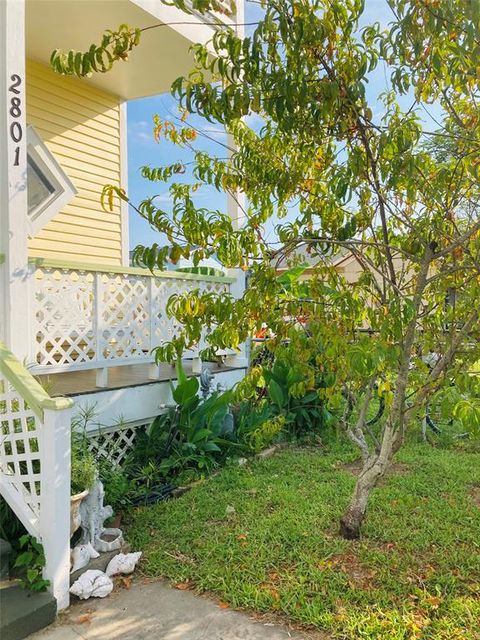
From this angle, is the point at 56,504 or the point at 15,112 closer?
the point at 56,504

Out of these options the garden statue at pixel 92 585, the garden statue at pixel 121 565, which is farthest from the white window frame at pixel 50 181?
the garden statue at pixel 92 585

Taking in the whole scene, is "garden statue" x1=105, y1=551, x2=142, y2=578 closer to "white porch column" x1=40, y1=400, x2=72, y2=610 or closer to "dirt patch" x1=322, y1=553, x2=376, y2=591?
"white porch column" x1=40, y1=400, x2=72, y2=610

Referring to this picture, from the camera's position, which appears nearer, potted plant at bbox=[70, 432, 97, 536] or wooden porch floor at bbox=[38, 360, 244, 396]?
potted plant at bbox=[70, 432, 97, 536]

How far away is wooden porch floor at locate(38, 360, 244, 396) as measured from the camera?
14.7 ft

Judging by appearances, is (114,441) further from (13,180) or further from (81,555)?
(13,180)

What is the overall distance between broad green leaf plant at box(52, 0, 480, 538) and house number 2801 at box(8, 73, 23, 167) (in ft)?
3.44

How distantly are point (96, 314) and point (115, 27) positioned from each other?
11.8 ft

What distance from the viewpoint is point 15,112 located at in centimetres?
387

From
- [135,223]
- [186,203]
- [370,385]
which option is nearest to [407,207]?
[370,385]

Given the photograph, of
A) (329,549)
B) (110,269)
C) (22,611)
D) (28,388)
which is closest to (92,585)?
(22,611)

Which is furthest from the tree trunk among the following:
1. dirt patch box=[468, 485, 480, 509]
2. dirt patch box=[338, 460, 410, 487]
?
dirt patch box=[338, 460, 410, 487]

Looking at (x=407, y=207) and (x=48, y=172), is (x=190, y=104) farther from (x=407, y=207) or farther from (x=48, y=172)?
(x=48, y=172)

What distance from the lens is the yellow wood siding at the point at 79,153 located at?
6.63 meters

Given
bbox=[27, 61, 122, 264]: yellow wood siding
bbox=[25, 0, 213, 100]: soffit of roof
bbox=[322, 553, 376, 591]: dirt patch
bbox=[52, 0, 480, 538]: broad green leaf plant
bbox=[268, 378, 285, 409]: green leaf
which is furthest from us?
bbox=[27, 61, 122, 264]: yellow wood siding
